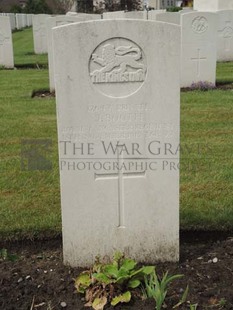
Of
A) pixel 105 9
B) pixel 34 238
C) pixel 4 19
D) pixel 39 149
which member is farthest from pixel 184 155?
pixel 105 9

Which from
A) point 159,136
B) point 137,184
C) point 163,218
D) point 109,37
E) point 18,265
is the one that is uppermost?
point 109,37

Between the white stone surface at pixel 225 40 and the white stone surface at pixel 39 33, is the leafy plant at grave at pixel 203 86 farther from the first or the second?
the white stone surface at pixel 39 33

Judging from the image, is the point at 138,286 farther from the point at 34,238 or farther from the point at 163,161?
the point at 34,238

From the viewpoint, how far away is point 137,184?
10.0 ft

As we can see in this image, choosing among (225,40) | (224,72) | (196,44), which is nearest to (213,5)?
(225,40)

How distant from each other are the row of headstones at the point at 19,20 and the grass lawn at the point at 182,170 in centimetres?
2986

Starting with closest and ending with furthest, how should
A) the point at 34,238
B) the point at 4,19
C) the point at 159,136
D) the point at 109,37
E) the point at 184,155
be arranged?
the point at 109,37 < the point at 159,136 < the point at 34,238 < the point at 184,155 < the point at 4,19

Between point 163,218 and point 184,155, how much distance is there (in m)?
2.34

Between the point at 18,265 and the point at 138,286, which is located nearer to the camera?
the point at 138,286

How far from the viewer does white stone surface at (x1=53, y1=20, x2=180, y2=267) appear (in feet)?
9.24

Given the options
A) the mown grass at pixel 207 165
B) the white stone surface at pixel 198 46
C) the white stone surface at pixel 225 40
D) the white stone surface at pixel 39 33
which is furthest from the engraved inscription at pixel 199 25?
the white stone surface at pixel 39 33

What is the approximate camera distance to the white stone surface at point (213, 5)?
2267 centimetres

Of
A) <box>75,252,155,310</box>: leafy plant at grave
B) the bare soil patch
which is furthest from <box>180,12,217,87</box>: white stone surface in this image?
<box>75,252,155,310</box>: leafy plant at grave

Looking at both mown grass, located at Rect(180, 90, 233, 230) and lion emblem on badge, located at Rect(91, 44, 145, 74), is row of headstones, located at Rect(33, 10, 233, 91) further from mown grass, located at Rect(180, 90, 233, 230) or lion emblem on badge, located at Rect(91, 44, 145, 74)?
lion emblem on badge, located at Rect(91, 44, 145, 74)
